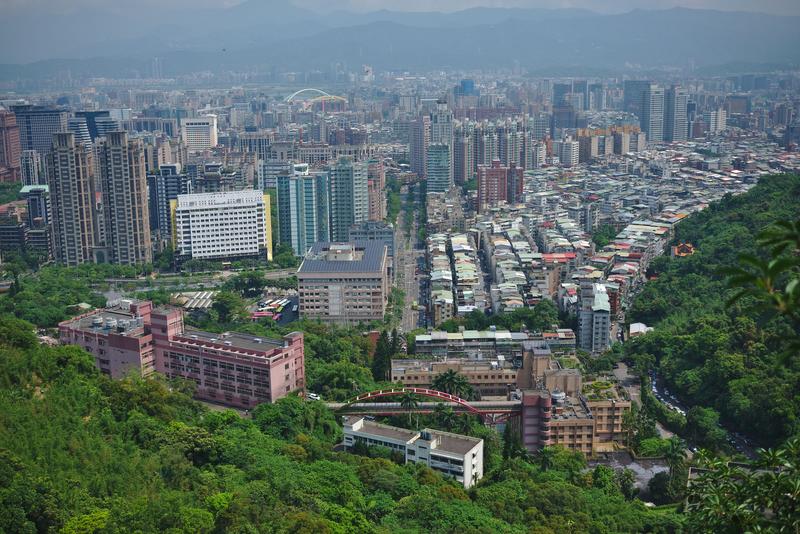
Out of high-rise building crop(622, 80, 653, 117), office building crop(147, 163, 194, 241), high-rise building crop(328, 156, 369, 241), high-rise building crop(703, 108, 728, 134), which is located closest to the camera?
high-rise building crop(328, 156, 369, 241)

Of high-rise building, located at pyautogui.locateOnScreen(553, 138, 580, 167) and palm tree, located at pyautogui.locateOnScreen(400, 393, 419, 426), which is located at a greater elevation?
high-rise building, located at pyautogui.locateOnScreen(553, 138, 580, 167)

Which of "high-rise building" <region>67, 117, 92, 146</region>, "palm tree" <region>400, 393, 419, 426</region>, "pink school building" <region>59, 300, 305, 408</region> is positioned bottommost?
"palm tree" <region>400, 393, 419, 426</region>

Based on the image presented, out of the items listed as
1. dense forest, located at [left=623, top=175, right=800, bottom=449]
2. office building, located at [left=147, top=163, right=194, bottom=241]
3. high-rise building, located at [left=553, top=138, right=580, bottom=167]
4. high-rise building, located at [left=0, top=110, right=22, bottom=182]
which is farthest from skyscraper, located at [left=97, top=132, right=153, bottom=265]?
high-rise building, located at [left=553, top=138, right=580, bottom=167]

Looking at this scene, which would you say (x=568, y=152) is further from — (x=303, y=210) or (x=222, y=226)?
(x=222, y=226)

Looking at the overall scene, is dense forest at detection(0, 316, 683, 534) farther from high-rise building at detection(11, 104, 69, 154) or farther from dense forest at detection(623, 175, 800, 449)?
high-rise building at detection(11, 104, 69, 154)

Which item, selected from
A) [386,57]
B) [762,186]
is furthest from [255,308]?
[386,57]

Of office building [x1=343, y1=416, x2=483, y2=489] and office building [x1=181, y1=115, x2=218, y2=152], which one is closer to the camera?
office building [x1=343, y1=416, x2=483, y2=489]

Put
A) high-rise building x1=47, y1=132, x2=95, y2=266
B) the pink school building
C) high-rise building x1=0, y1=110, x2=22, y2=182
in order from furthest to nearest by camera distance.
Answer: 1. high-rise building x1=0, y1=110, x2=22, y2=182
2. high-rise building x1=47, y1=132, x2=95, y2=266
3. the pink school building

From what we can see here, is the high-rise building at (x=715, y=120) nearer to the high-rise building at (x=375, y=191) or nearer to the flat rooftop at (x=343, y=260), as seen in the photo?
the high-rise building at (x=375, y=191)
